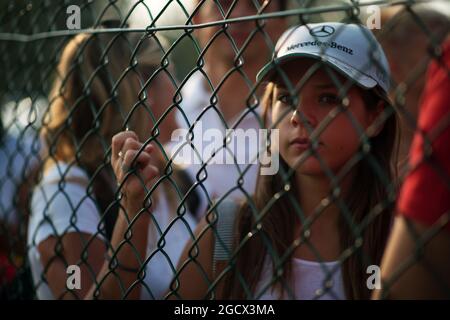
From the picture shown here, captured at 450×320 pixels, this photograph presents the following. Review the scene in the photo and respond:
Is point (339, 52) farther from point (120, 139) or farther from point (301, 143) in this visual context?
point (120, 139)

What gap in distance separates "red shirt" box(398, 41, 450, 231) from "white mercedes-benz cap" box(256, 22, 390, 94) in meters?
0.43

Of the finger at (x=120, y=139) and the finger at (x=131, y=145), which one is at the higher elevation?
the finger at (x=120, y=139)

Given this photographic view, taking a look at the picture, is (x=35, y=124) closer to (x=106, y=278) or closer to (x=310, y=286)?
(x=106, y=278)

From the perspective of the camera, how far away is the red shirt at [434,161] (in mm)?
1326

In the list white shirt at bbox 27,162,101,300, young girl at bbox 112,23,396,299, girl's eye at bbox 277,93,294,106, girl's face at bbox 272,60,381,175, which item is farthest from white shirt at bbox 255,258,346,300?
white shirt at bbox 27,162,101,300

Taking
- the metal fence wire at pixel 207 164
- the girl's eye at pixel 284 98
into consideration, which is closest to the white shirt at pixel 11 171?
the metal fence wire at pixel 207 164

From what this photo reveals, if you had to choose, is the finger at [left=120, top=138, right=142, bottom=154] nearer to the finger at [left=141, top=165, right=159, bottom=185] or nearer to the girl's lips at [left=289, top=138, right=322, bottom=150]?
the finger at [left=141, top=165, right=159, bottom=185]

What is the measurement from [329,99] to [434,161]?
0.58 m

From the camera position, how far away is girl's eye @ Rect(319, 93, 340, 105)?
185 centimetres

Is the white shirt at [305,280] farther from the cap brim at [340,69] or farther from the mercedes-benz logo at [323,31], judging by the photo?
the mercedes-benz logo at [323,31]

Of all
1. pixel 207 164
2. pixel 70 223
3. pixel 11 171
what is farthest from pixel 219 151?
pixel 11 171

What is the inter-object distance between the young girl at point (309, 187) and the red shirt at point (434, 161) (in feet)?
1.33

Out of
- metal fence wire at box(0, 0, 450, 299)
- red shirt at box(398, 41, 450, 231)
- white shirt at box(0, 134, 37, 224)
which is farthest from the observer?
white shirt at box(0, 134, 37, 224)

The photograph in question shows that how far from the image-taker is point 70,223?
2.54m
